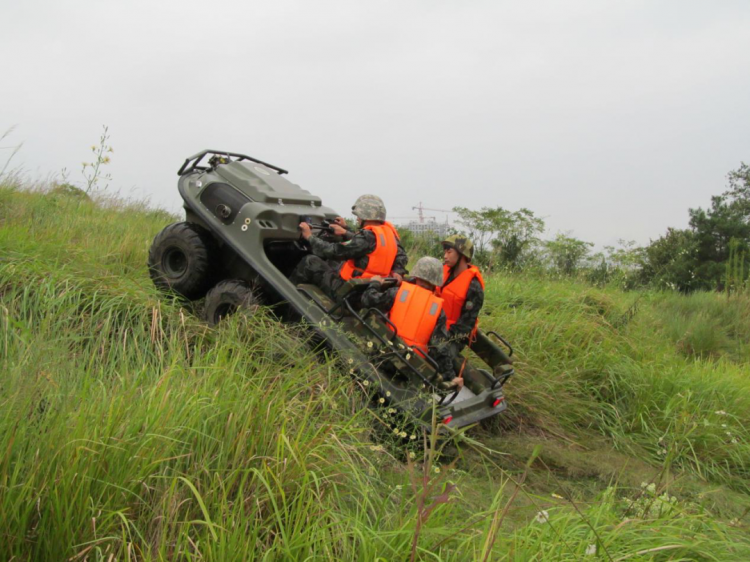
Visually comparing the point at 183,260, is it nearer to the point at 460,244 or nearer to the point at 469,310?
the point at 460,244

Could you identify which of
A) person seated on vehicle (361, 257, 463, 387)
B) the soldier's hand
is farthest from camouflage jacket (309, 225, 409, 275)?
person seated on vehicle (361, 257, 463, 387)

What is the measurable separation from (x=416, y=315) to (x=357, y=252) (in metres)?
0.91

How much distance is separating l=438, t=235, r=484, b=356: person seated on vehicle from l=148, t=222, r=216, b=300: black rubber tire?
2066 millimetres

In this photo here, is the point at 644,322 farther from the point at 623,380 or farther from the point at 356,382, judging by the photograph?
the point at 356,382

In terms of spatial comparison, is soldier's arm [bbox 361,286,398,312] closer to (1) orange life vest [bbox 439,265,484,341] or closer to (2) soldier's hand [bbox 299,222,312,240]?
(1) orange life vest [bbox 439,265,484,341]

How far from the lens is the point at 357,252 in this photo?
5.24m

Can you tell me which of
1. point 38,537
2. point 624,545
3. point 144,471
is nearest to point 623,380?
point 624,545

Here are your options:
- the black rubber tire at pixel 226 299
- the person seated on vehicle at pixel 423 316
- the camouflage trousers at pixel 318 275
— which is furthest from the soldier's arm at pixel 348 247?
the black rubber tire at pixel 226 299

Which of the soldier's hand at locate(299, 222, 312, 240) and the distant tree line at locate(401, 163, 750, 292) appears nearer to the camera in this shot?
the soldier's hand at locate(299, 222, 312, 240)

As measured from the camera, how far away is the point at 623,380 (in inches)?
237

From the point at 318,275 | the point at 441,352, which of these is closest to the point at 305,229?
the point at 318,275

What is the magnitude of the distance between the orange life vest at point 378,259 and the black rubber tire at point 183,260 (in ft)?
3.97

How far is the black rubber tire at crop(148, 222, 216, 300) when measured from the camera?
5316mm

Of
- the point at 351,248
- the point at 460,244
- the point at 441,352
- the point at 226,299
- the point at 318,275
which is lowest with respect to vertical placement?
the point at 226,299
